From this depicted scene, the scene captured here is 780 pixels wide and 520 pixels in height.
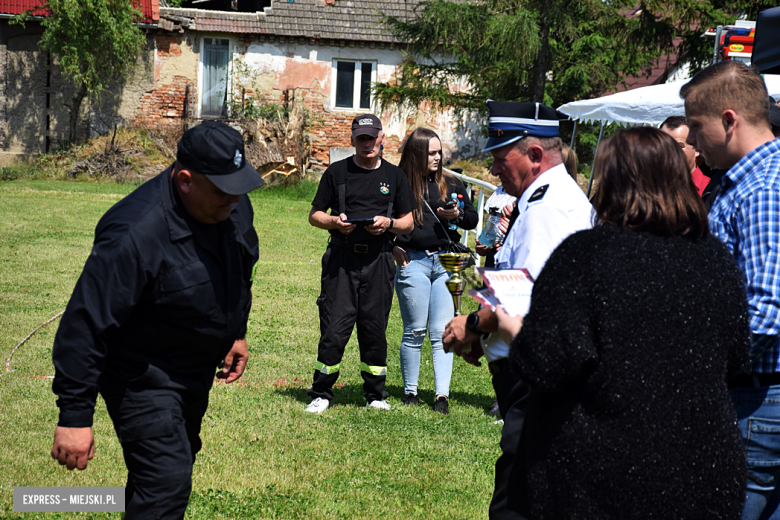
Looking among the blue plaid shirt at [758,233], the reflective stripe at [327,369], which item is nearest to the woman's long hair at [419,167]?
the reflective stripe at [327,369]

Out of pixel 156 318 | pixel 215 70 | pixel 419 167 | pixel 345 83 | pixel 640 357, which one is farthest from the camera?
pixel 345 83

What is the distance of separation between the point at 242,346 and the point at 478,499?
1.80m

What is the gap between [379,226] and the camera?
5707 mm

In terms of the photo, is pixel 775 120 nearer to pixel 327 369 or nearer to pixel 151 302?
pixel 151 302

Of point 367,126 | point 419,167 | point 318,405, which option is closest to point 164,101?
point 419,167

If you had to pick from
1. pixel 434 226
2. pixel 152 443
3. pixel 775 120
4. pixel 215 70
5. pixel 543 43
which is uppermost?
pixel 543 43

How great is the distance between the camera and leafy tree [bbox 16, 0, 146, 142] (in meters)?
21.6

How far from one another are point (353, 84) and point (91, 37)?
8396 millimetres

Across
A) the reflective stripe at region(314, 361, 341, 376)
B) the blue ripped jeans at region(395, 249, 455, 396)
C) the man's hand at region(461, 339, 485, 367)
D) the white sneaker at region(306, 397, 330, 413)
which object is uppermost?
the man's hand at region(461, 339, 485, 367)

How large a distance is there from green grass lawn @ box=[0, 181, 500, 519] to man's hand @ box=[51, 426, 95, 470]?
53.0 inches

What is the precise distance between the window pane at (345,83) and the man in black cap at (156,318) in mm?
22414

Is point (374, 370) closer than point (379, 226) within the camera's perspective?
No

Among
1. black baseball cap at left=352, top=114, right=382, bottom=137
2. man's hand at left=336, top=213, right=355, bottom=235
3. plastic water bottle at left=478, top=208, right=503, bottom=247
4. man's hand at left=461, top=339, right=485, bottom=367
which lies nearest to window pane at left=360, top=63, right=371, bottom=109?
black baseball cap at left=352, top=114, right=382, bottom=137

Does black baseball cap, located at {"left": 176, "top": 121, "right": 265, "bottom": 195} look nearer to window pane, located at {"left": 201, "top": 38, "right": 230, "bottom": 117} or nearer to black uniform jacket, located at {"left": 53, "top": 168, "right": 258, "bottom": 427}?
black uniform jacket, located at {"left": 53, "top": 168, "right": 258, "bottom": 427}
